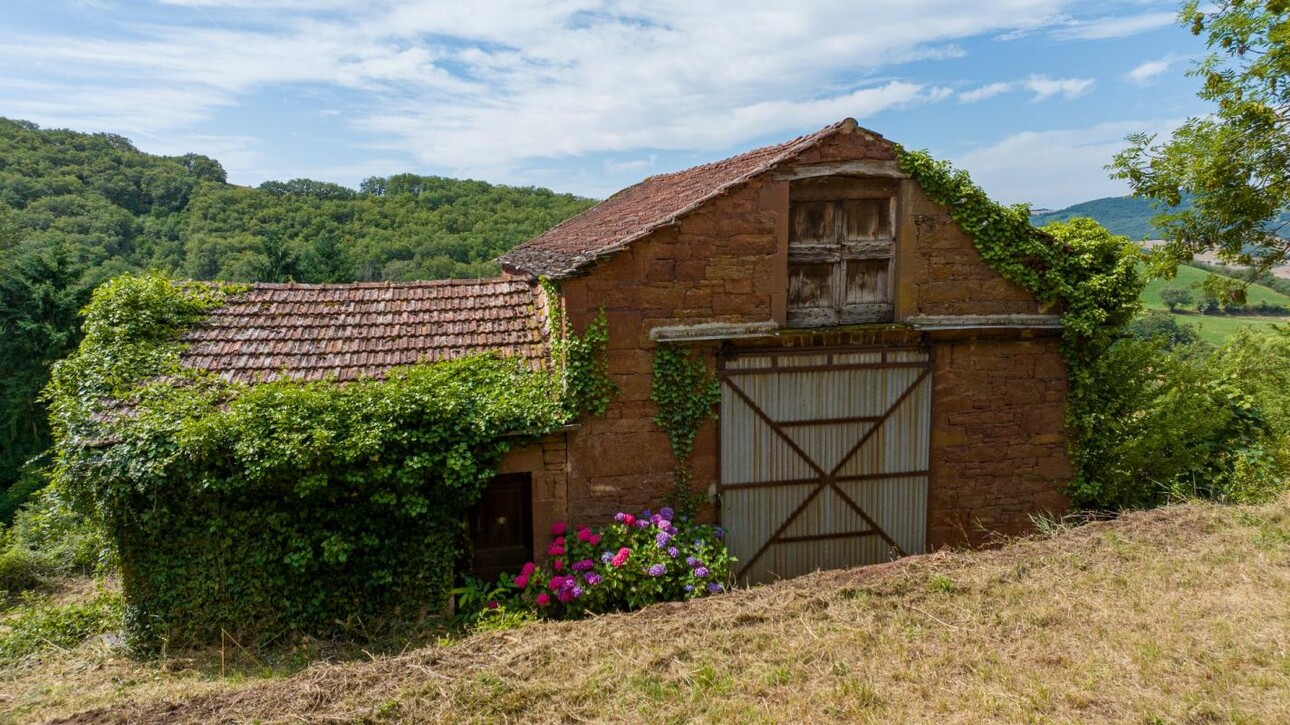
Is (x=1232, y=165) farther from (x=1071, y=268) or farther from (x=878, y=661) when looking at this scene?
(x=878, y=661)

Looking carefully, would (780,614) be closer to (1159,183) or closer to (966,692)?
(966,692)

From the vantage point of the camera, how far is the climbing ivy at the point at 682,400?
8.91 meters

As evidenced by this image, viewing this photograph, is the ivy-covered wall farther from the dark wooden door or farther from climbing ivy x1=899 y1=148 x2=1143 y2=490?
the dark wooden door

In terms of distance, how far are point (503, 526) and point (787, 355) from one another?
4348mm

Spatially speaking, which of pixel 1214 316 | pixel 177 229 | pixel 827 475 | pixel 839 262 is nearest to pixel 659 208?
pixel 839 262

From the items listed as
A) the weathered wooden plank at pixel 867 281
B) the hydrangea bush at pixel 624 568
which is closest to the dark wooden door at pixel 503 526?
the hydrangea bush at pixel 624 568

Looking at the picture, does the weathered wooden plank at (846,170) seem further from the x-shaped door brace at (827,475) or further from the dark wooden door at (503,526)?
the dark wooden door at (503,526)

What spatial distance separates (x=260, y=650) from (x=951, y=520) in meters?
8.80

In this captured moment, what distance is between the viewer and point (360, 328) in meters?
9.86

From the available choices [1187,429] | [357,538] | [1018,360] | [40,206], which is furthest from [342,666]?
[40,206]

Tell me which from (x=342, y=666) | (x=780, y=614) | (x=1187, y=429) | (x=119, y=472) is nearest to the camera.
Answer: (x=342, y=666)

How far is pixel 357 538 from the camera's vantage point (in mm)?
8273

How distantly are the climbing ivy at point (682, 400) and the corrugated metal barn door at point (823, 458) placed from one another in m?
0.26

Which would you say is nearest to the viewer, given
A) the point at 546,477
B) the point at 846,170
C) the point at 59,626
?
the point at 546,477
